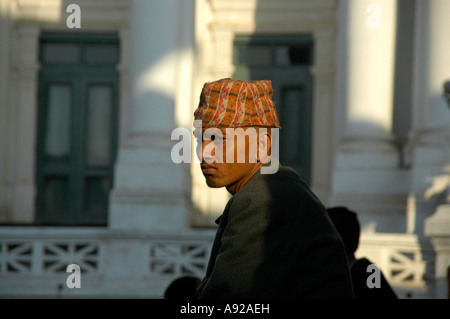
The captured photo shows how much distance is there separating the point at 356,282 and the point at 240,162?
2.41 m

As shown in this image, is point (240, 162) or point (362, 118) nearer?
point (240, 162)

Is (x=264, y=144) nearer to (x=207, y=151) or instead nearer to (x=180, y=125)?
(x=207, y=151)

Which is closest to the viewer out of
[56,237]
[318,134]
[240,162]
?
[240,162]

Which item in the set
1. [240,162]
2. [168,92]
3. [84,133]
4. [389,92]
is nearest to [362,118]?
[389,92]

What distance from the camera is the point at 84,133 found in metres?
20.1

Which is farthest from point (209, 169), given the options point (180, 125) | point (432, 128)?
point (180, 125)

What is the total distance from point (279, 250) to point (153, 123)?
1329 cm

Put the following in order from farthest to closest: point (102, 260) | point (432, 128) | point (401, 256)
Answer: point (432, 128) → point (102, 260) → point (401, 256)

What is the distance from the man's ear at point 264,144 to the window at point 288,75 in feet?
55.5

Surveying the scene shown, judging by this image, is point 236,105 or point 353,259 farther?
point 353,259

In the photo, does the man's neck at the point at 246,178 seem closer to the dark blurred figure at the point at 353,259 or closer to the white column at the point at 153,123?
the dark blurred figure at the point at 353,259

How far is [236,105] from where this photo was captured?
304cm

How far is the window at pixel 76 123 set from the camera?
20.1 meters

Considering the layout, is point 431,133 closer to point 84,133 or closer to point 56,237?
point 56,237
